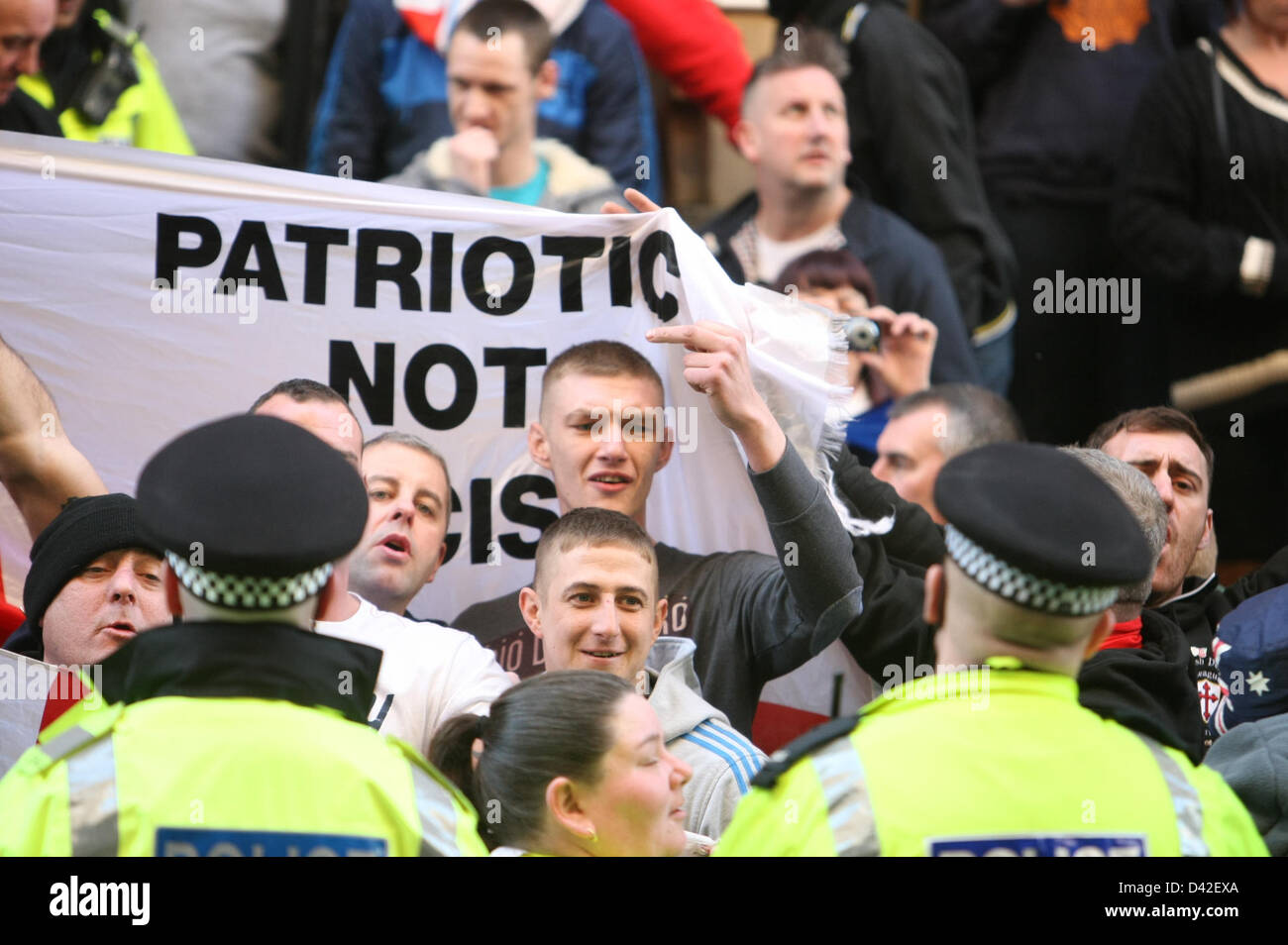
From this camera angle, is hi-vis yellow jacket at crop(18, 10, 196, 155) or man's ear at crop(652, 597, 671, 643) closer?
man's ear at crop(652, 597, 671, 643)

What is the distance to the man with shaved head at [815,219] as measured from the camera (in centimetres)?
640

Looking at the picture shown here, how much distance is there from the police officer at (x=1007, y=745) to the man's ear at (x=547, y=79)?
12.5ft

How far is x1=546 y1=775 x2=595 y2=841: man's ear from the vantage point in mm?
3352

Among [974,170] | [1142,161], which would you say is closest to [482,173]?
[974,170]

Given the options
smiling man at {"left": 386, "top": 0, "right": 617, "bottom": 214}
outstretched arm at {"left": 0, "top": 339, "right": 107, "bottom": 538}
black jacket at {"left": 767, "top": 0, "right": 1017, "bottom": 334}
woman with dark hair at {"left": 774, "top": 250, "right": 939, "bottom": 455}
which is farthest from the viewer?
black jacket at {"left": 767, "top": 0, "right": 1017, "bottom": 334}

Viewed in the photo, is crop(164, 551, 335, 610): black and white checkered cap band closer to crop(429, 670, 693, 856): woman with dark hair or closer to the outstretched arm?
crop(429, 670, 693, 856): woman with dark hair

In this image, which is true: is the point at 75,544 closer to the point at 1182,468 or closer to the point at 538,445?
the point at 538,445

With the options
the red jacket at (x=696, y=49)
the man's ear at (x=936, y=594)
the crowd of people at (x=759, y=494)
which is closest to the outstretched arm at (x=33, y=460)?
the crowd of people at (x=759, y=494)

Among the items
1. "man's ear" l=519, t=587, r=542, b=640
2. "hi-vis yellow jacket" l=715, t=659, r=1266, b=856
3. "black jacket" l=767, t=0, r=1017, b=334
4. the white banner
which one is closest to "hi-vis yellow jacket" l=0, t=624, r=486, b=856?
"hi-vis yellow jacket" l=715, t=659, r=1266, b=856

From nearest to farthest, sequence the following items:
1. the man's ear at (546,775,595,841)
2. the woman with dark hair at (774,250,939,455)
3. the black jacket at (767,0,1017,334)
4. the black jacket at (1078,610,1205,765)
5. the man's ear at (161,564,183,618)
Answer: the man's ear at (161,564,183,618), the man's ear at (546,775,595,841), the black jacket at (1078,610,1205,765), the woman with dark hair at (774,250,939,455), the black jacket at (767,0,1017,334)

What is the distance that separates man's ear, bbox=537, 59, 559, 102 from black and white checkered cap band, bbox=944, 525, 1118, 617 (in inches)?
154

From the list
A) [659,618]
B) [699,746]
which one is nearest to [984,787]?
[699,746]
